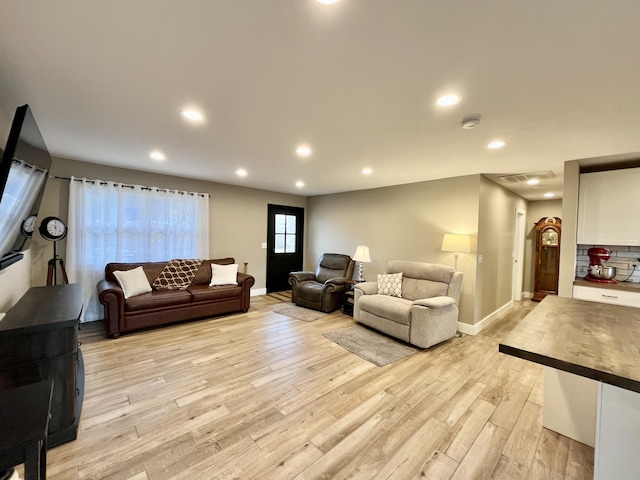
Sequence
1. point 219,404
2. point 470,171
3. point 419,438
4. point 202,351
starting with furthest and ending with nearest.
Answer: point 470,171
point 202,351
point 219,404
point 419,438

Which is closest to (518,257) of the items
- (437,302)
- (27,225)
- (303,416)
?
(437,302)

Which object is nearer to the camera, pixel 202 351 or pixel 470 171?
pixel 202 351

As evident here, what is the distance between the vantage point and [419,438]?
1828 millimetres

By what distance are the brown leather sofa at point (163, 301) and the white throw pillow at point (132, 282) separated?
0.07 meters

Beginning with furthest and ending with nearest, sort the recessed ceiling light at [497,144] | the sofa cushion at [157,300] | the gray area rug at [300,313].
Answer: the gray area rug at [300,313] < the sofa cushion at [157,300] < the recessed ceiling light at [497,144]

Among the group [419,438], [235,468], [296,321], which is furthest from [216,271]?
[419,438]

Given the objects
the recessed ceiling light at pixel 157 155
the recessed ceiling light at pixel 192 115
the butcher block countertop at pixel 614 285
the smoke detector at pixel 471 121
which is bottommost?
the butcher block countertop at pixel 614 285

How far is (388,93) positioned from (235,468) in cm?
251

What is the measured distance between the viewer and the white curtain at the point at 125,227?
12.4ft

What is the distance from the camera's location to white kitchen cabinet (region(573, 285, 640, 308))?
269 cm

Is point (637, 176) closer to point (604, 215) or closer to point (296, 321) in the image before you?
point (604, 215)

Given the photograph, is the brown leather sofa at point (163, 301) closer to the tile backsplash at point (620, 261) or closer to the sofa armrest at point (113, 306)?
the sofa armrest at point (113, 306)

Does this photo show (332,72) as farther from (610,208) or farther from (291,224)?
(291,224)

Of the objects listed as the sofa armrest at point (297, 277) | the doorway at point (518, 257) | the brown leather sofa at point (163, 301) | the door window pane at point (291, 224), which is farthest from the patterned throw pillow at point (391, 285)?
the doorway at point (518, 257)
